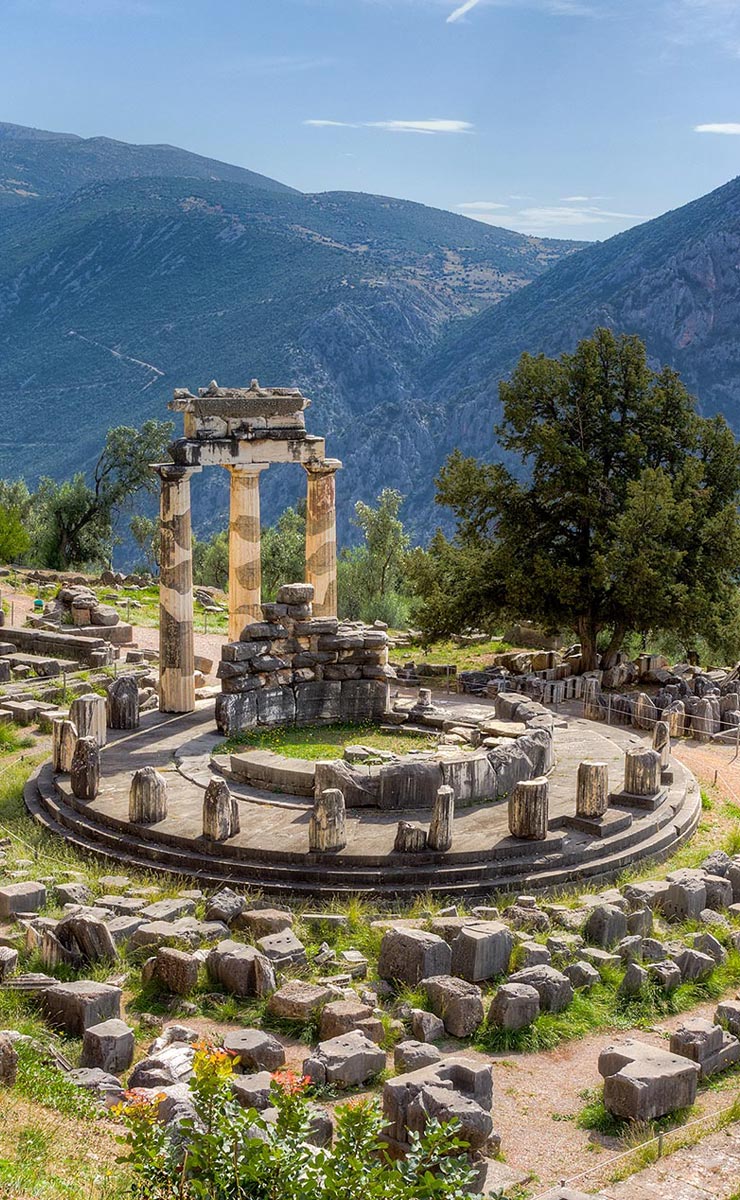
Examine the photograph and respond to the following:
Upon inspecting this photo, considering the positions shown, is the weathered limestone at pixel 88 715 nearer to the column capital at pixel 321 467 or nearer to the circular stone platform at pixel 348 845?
the circular stone platform at pixel 348 845

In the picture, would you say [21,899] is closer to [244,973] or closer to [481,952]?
[244,973]

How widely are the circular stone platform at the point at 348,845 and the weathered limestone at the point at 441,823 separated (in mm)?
196

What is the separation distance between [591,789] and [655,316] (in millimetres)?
92671

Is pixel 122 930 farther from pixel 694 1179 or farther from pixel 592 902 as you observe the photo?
pixel 694 1179

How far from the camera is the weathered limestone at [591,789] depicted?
1903cm

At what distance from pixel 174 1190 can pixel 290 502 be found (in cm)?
9583

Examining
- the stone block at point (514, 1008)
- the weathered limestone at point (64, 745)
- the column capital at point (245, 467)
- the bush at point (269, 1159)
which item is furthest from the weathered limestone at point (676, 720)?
the bush at point (269, 1159)

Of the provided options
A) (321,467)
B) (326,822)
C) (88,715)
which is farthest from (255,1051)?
(321,467)

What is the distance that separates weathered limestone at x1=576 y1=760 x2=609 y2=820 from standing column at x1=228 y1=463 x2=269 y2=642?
34.5 feet

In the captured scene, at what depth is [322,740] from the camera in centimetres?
2364

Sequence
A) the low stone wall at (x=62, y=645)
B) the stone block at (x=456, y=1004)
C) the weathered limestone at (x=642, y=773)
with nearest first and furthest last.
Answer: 1. the stone block at (x=456, y=1004)
2. the weathered limestone at (x=642, y=773)
3. the low stone wall at (x=62, y=645)

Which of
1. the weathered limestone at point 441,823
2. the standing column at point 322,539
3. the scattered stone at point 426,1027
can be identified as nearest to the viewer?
the scattered stone at point 426,1027

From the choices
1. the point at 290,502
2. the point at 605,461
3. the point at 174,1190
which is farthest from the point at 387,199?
the point at 174,1190

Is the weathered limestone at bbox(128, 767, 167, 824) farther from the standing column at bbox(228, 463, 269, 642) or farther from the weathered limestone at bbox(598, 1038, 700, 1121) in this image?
the standing column at bbox(228, 463, 269, 642)
